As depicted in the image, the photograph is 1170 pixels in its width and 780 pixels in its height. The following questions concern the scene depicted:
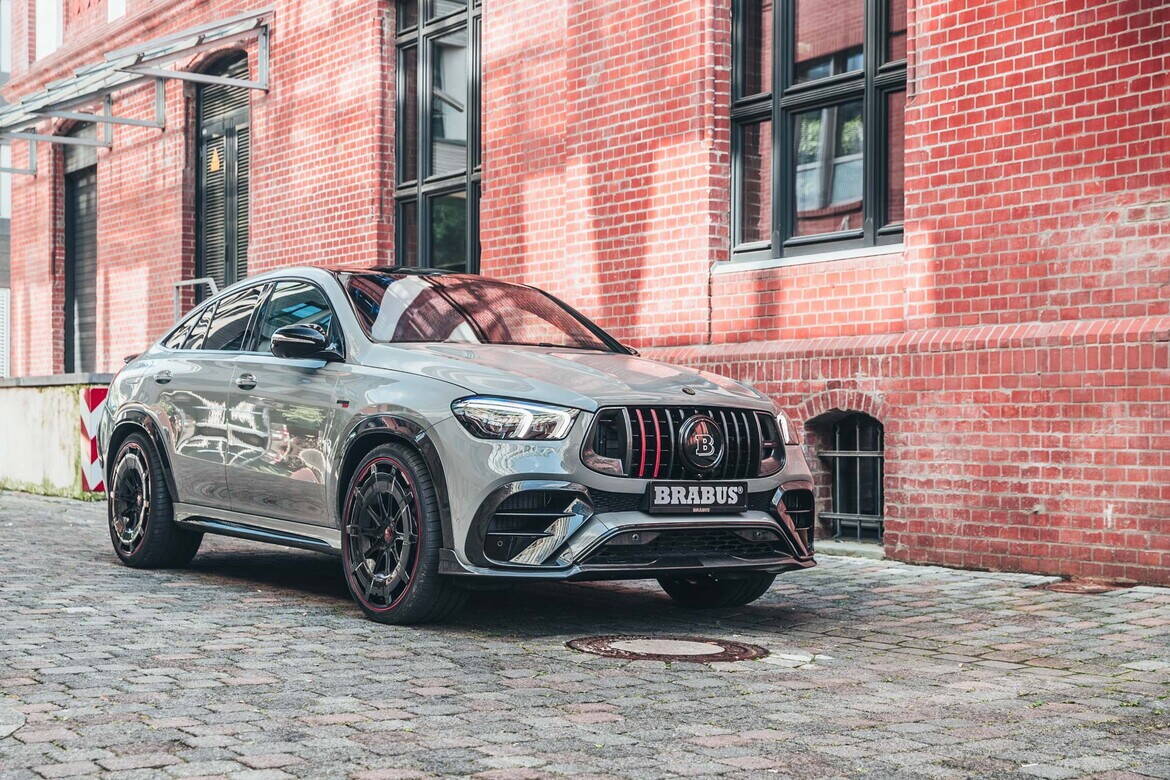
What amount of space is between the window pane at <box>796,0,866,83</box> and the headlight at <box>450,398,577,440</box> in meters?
5.17

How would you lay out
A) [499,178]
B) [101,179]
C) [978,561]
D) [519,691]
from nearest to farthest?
[519,691], [978,561], [499,178], [101,179]

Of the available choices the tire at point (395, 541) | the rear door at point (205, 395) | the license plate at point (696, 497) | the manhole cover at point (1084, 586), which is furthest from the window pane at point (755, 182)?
the tire at point (395, 541)

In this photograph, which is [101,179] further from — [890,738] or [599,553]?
[890,738]

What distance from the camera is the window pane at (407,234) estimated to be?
1578 cm

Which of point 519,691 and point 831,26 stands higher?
point 831,26

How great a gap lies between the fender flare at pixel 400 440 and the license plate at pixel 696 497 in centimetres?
85

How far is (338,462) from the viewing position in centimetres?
709

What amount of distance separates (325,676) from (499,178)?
864 cm

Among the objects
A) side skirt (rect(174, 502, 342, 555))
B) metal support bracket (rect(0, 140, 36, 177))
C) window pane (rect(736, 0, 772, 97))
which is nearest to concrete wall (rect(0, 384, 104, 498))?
side skirt (rect(174, 502, 342, 555))

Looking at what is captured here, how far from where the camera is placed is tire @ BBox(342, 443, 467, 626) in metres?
6.50

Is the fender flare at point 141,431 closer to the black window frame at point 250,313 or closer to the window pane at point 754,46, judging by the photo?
the black window frame at point 250,313

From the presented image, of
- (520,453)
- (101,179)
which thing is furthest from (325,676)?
(101,179)

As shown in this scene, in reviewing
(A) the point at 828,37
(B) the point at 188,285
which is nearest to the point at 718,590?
(A) the point at 828,37

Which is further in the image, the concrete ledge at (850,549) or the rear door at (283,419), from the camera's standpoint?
the concrete ledge at (850,549)
